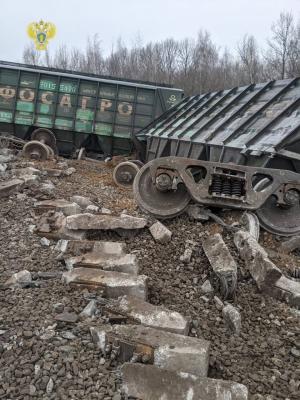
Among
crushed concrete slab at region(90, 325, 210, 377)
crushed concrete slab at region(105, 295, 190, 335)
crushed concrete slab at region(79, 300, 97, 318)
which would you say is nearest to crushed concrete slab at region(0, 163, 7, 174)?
crushed concrete slab at region(79, 300, 97, 318)

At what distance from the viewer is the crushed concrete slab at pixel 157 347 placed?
2490 millimetres

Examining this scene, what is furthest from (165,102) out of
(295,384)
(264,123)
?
(295,384)

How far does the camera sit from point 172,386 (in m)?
2.31

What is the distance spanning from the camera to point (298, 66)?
105 ft

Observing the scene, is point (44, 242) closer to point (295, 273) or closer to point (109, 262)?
point (109, 262)

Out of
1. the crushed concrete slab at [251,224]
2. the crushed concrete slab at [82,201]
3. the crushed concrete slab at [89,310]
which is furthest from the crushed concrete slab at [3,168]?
the crushed concrete slab at [89,310]

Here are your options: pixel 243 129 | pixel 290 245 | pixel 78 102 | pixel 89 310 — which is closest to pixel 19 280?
pixel 89 310

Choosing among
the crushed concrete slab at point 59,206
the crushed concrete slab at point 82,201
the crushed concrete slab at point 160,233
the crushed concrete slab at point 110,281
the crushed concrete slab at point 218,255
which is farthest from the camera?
Answer: the crushed concrete slab at point 82,201

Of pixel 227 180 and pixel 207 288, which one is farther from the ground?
pixel 227 180

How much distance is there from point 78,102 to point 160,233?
8633 millimetres

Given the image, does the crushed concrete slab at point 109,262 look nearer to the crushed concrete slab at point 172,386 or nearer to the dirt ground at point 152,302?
the dirt ground at point 152,302

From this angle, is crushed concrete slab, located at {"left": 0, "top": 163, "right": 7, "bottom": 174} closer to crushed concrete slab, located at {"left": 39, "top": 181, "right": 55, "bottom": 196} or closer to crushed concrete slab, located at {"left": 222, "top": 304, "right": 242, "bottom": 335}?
crushed concrete slab, located at {"left": 39, "top": 181, "right": 55, "bottom": 196}

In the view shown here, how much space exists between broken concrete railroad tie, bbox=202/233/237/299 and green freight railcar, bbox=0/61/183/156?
8450 millimetres

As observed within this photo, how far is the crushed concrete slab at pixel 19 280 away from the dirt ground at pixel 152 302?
0.10 metres
